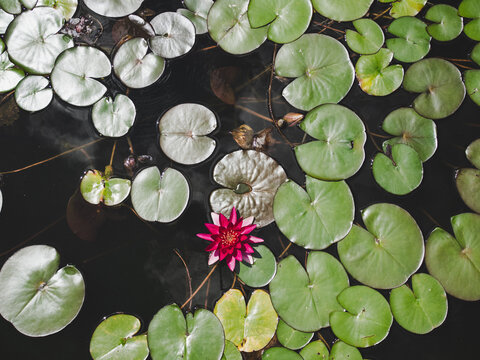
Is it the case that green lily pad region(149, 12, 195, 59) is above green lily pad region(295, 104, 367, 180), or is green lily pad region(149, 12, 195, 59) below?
above

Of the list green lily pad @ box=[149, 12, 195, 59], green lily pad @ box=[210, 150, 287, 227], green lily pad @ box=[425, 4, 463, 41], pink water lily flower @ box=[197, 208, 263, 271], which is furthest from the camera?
green lily pad @ box=[425, 4, 463, 41]

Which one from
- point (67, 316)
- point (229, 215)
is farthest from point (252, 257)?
point (67, 316)

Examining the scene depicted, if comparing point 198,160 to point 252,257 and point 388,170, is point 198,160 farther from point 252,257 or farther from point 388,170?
point 388,170

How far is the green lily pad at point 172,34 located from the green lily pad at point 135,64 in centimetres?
8

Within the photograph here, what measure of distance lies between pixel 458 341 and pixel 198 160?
2.23m

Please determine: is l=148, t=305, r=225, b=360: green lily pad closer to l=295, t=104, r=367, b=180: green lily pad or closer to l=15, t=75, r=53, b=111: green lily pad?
l=295, t=104, r=367, b=180: green lily pad

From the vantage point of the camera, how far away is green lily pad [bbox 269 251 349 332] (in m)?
2.06

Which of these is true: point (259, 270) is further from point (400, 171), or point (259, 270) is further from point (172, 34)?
point (172, 34)

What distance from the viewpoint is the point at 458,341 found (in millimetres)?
2213

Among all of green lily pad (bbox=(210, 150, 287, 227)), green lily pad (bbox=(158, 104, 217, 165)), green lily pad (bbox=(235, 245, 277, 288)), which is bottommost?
green lily pad (bbox=(235, 245, 277, 288))

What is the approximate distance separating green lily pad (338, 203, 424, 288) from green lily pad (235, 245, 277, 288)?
1.56 feet

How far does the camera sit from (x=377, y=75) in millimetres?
2426

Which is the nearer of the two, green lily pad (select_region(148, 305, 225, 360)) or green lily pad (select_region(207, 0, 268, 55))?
green lily pad (select_region(148, 305, 225, 360))

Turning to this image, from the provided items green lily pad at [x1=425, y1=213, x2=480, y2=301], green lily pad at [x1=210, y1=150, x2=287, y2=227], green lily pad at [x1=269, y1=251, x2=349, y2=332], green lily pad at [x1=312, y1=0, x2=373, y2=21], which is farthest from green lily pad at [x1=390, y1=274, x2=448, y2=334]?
green lily pad at [x1=312, y1=0, x2=373, y2=21]
